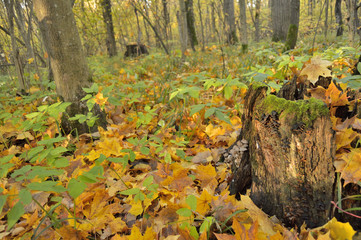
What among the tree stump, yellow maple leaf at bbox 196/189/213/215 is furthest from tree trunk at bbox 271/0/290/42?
yellow maple leaf at bbox 196/189/213/215

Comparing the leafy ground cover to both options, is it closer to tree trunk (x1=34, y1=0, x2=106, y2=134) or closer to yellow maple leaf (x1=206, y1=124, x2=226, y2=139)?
yellow maple leaf (x1=206, y1=124, x2=226, y2=139)

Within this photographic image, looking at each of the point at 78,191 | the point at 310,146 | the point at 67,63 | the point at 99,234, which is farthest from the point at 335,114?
the point at 67,63

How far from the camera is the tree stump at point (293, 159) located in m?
0.95

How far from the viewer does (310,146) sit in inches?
38.2

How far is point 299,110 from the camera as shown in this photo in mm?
975

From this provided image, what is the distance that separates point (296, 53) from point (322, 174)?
4.58 meters

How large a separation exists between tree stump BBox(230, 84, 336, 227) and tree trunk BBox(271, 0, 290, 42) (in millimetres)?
7221

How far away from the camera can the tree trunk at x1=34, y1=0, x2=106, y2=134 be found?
6.64ft

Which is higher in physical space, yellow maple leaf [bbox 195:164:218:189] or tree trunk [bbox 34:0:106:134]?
tree trunk [bbox 34:0:106:134]

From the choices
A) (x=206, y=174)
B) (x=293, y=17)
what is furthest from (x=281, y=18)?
(x=206, y=174)

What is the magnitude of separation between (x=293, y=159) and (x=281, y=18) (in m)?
7.75

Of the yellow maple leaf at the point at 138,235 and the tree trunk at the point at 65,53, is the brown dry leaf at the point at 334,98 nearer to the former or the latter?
the yellow maple leaf at the point at 138,235

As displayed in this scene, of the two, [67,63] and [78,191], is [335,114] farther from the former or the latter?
[67,63]

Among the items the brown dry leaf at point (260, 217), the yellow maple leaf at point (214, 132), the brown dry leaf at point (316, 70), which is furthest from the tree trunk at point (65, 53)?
the brown dry leaf at point (316, 70)
